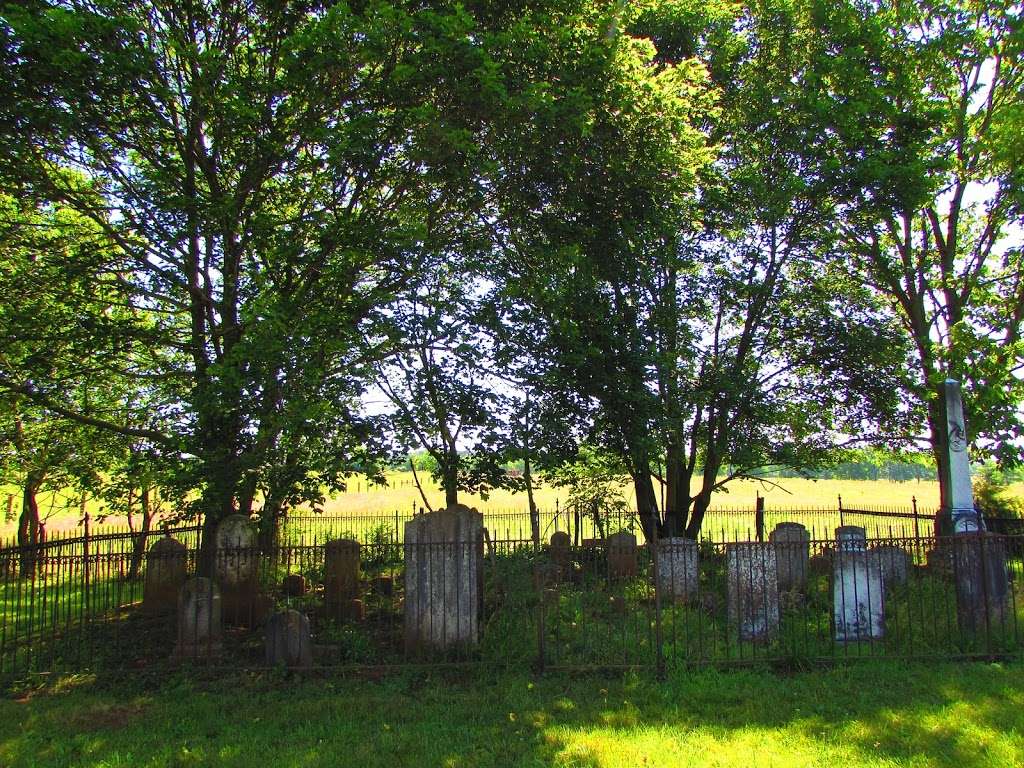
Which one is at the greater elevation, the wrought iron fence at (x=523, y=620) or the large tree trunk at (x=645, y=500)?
the large tree trunk at (x=645, y=500)

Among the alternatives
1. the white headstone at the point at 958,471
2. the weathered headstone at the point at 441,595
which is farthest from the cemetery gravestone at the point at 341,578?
the white headstone at the point at 958,471

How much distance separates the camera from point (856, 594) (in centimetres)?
856

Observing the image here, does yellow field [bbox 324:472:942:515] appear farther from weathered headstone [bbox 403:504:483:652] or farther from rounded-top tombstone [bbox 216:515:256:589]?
weathered headstone [bbox 403:504:483:652]

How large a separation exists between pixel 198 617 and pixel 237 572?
1.94m

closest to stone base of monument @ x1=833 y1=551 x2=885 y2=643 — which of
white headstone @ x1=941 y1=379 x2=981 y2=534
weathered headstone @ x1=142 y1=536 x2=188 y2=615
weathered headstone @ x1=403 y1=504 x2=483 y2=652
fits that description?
white headstone @ x1=941 y1=379 x2=981 y2=534

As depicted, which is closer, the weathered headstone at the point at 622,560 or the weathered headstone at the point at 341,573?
the weathered headstone at the point at 341,573

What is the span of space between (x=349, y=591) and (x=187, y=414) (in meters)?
3.39

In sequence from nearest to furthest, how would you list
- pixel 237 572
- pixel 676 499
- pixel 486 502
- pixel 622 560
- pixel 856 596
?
pixel 856 596 < pixel 237 572 < pixel 622 560 < pixel 676 499 < pixel 486 502

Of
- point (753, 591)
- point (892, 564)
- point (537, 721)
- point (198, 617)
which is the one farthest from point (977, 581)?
point (198, 617)

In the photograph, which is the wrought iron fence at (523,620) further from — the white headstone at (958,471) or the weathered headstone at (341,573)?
the white headstone at (958,471)

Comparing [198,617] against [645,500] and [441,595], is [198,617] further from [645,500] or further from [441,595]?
[645,500]

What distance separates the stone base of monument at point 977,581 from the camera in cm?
847

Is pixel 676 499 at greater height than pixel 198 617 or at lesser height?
greater

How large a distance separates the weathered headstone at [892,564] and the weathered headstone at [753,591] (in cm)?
134
